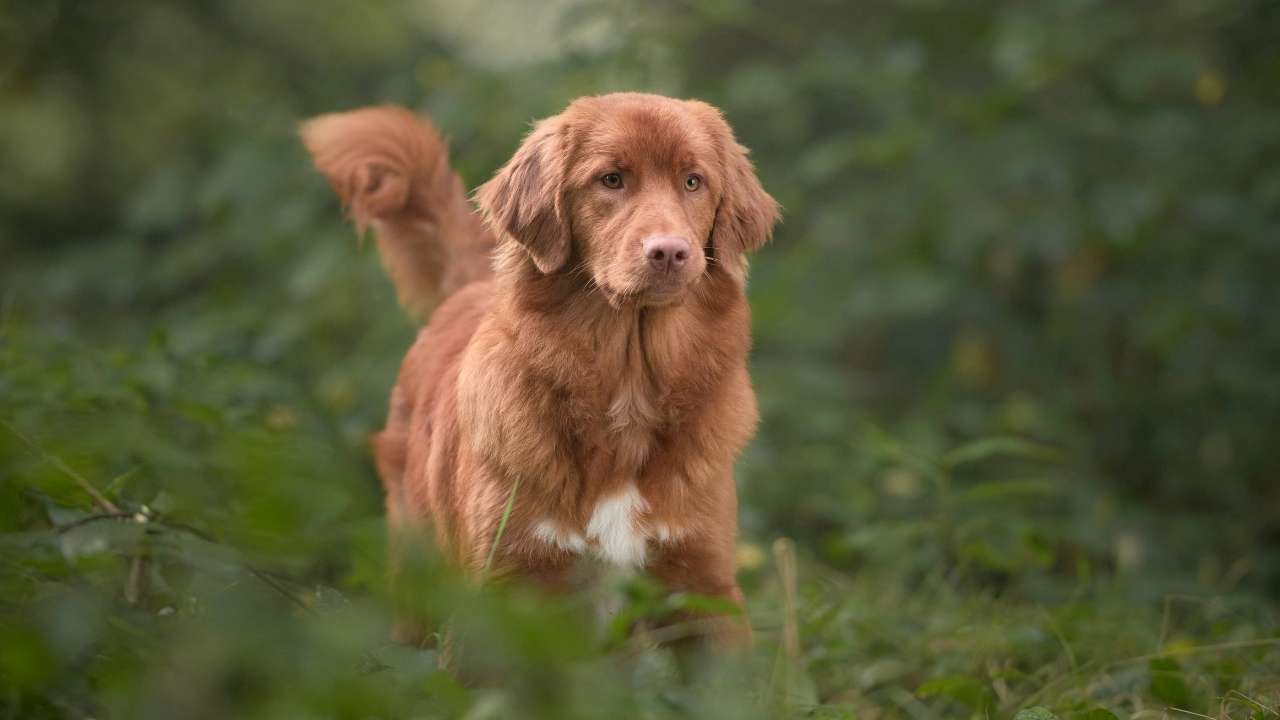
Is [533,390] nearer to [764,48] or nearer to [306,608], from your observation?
[306,608]

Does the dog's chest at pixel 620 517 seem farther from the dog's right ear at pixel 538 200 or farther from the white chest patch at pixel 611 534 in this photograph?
the dog's right ear at pixel 538 200

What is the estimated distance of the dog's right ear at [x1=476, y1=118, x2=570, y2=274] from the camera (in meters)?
3.10

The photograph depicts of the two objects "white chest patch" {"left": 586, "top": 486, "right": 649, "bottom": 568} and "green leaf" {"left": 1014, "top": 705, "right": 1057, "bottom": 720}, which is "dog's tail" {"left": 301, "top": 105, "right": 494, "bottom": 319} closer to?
"white chest patch" {"left": 586, "top": 486, "right": 649, "bottom": 568}

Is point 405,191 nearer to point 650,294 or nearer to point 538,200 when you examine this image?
point 538,200

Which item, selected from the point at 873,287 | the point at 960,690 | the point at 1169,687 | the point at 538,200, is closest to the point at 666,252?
the point at 538,200

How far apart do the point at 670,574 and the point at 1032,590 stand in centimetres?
236

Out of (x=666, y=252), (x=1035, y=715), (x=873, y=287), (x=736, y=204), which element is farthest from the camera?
(x=873, y=287)

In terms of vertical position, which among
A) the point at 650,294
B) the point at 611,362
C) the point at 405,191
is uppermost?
the point at 405,191

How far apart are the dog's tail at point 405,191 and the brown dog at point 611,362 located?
0.66 metres

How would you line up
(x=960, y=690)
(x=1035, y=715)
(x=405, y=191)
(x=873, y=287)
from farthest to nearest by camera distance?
(x=873, y=287) < (x=405, y=191) < (x=960, y=690) < (x=1035, y=715)

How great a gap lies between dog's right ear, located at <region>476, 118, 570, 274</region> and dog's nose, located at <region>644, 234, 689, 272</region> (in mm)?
303

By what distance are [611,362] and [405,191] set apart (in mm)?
1298

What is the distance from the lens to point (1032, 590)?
15.7ft

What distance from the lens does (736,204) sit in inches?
129
